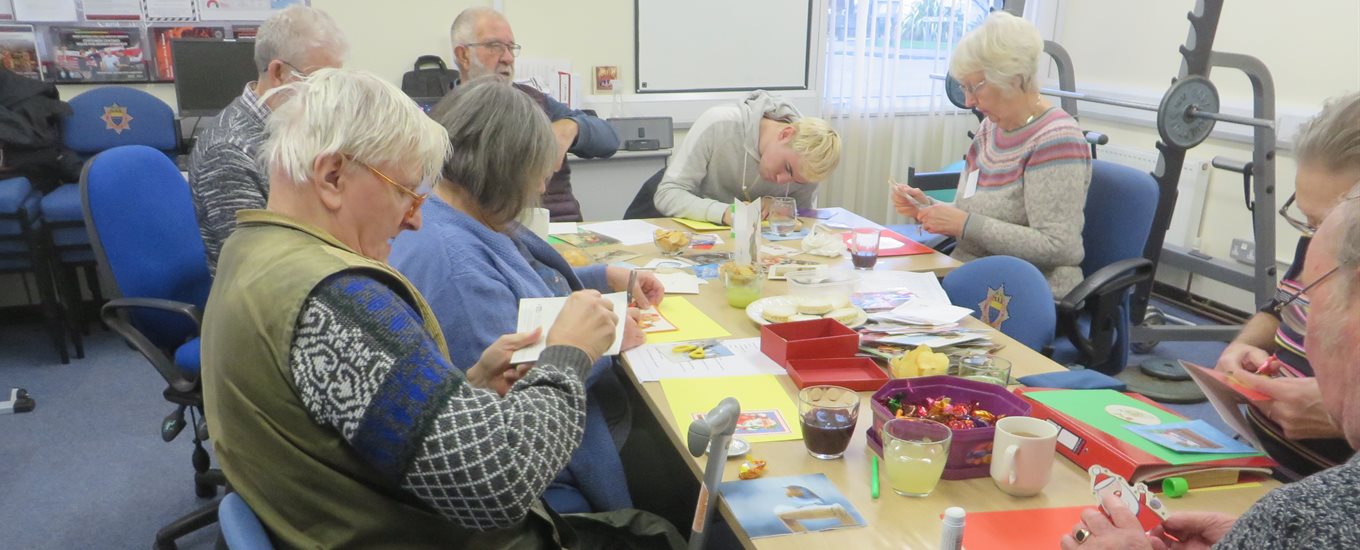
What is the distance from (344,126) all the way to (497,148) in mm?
495

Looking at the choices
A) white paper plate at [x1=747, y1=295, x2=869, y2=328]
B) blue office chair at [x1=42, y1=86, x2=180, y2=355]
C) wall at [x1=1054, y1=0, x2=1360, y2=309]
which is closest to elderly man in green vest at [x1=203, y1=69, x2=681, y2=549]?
white paper plate at [x1=747, y1=295, x2=869, y2=328]

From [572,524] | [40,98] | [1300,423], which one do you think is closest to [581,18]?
[40,98]

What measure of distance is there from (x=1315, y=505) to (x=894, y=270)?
1.70 metres

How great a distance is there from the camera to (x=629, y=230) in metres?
3.00

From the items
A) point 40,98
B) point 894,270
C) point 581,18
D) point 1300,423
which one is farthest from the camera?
point 581,18

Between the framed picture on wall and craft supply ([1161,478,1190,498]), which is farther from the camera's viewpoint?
the framed picture on wall

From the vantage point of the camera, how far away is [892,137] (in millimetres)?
5363

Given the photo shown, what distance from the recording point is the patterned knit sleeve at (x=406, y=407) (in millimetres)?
1059

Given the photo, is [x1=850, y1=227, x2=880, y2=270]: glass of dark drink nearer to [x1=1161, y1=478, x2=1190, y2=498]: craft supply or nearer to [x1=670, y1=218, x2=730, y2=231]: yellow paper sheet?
[x1=670, y1=218, x2=730, y2=231]: yellow paper sheet

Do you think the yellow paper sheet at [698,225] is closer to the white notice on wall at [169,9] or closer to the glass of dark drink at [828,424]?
the glass of dark drink at [828,424]

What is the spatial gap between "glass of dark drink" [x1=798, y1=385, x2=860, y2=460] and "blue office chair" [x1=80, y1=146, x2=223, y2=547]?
1.74 meters

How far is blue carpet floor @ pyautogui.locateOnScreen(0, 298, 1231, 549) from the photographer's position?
261 cm

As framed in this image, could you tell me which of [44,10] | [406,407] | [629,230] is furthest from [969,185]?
[44,10]

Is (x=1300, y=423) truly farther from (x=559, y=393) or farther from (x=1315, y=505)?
(x=559, y=393)
